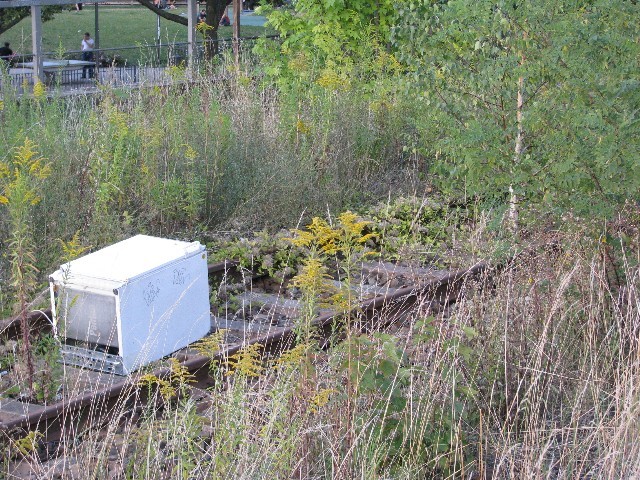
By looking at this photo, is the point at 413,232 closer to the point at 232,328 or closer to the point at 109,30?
the point at 232,328

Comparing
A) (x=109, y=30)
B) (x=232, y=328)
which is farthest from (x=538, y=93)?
(x=109, y=30)

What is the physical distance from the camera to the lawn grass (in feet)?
142

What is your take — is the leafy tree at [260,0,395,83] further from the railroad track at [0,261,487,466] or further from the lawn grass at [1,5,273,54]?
the lawn grass at [1,5,273,54]

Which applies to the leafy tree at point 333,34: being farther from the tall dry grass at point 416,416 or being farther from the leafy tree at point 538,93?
the tall dry grass at point 416,416

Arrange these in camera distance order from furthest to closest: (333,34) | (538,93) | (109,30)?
(109,30) → (333,34) → (538,93)

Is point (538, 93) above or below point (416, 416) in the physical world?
above

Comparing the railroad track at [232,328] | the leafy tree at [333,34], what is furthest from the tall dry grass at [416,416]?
the leafy tree at [333,34]

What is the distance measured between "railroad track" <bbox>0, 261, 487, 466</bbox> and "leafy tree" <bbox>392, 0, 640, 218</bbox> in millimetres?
968

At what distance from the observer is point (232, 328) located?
6668 millimetres

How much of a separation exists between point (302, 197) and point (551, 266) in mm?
3794

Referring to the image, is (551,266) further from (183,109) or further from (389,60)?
(389,60)

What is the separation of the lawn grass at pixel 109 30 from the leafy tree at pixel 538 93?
101ft

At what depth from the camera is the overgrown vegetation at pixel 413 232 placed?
4234 millimetres

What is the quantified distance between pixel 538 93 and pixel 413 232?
175 centimetres
